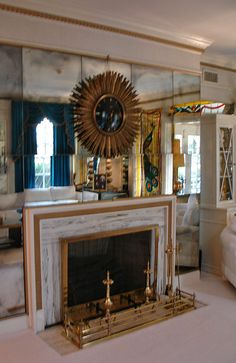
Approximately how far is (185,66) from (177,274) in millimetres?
2246

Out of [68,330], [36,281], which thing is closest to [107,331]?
[68,330]

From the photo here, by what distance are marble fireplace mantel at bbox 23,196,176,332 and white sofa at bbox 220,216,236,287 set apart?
121 centimetres

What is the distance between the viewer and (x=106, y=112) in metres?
3.59

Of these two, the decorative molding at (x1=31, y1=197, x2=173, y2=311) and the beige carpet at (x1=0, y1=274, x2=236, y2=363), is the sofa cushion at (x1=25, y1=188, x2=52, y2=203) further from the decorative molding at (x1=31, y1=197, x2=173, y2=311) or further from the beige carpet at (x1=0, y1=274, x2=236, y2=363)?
the beige carpet at (x1=0, y1=274, x2=236, y2=363)

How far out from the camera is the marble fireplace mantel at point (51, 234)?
322 centimetres

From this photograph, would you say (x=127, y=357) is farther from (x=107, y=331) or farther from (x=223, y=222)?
(x=223, y=222)

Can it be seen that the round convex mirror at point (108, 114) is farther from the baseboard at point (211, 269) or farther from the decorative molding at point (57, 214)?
the baseboard at point (211, 269)

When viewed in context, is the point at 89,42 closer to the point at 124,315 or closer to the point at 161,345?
the point at 124,315

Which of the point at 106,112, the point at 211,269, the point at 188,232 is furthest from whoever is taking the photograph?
the point at 211,269

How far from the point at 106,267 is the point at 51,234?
0.73 metres

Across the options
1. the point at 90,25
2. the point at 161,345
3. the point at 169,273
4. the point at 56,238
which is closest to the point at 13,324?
the point at 56,238

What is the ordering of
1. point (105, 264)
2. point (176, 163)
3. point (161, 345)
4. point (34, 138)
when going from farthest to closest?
1. point (176, 163)
2. point (105, 264)
3. point (34, 138)
4. point (161, 345)

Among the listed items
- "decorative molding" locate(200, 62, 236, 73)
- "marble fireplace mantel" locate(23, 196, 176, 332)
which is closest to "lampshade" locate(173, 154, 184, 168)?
"marble fireplace mantel" locate(23, 196, 176, 332)

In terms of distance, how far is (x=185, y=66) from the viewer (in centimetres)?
423
